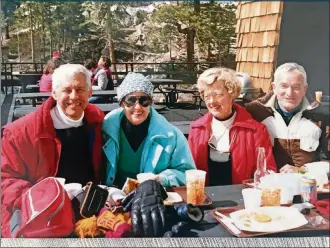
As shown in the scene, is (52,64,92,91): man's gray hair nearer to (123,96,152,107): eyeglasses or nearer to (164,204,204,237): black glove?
(123,96,152,107): eyeglasses

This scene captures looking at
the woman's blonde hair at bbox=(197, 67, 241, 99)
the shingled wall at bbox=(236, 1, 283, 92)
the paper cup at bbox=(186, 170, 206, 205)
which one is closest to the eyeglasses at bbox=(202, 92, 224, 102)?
the woman's blonde hair at bbox=(197, 67, 241, 99)

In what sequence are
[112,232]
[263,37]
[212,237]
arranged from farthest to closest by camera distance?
[263,37], [112,232], [212,237]

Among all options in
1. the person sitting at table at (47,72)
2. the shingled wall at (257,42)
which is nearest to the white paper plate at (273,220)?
the shingled wall at (257,42)

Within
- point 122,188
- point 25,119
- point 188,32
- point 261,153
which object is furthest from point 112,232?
point 188,32

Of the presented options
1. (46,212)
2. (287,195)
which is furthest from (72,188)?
(287,195)

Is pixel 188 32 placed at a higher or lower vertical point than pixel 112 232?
higher

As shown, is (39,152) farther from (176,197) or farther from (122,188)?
(176,197)

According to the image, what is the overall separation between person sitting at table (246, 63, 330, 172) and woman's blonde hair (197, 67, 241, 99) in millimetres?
132

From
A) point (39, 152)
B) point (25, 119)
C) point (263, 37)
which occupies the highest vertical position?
point (263, 37)

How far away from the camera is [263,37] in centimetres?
252

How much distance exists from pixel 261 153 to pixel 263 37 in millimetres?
574

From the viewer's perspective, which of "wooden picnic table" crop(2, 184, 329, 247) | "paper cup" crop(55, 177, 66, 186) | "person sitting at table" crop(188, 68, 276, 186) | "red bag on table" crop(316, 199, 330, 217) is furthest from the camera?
"person sitting at table" crop(188, 68, 276, 186)

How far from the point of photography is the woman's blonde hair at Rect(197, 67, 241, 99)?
2.48 m

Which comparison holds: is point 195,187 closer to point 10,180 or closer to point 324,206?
point 324,206
